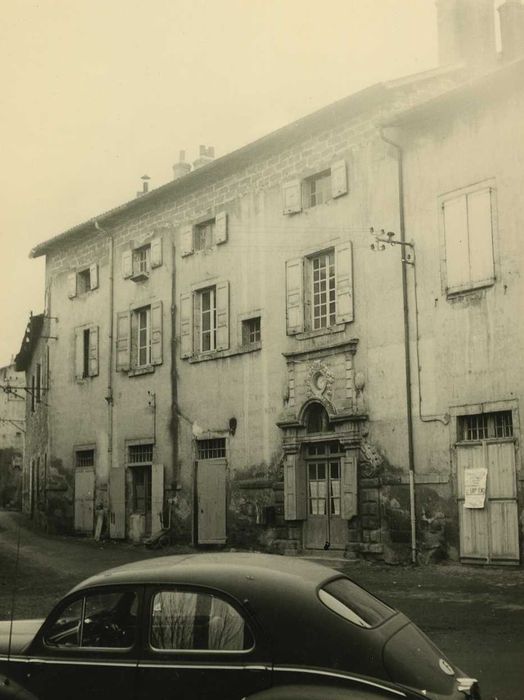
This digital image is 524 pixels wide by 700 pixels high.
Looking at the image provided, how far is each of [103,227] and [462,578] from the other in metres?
13.7

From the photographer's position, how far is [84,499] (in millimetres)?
22141

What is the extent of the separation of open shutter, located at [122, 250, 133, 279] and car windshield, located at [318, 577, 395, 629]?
17111 millimetres

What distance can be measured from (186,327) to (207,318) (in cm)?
55

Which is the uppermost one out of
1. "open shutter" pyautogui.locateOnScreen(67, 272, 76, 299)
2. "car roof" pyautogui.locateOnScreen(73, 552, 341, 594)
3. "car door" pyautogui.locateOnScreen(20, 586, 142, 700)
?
"open shutter" pyautogui.locateOnScreen(67, 272, 76, 299)

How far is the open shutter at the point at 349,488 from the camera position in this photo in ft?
49.5

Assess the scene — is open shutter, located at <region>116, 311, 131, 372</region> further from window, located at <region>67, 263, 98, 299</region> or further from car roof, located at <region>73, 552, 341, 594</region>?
car roof, located at <region>73, 552, 341, 594</region>

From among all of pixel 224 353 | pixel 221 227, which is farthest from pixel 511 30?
pixel 224 353

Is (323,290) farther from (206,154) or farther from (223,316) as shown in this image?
(206,154)

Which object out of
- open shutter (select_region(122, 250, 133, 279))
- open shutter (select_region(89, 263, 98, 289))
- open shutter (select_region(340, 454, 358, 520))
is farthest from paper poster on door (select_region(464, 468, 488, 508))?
open shutter (select_region(89, 263, 98, 289))

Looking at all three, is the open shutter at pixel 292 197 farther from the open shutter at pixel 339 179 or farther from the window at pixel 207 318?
the window at pixel 207 318

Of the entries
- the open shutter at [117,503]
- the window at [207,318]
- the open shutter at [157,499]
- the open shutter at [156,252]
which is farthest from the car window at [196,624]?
the open shutter at [117,503]

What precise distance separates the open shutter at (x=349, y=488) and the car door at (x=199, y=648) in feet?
35.7

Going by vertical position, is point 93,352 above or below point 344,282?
below

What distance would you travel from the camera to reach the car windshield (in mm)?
4406
